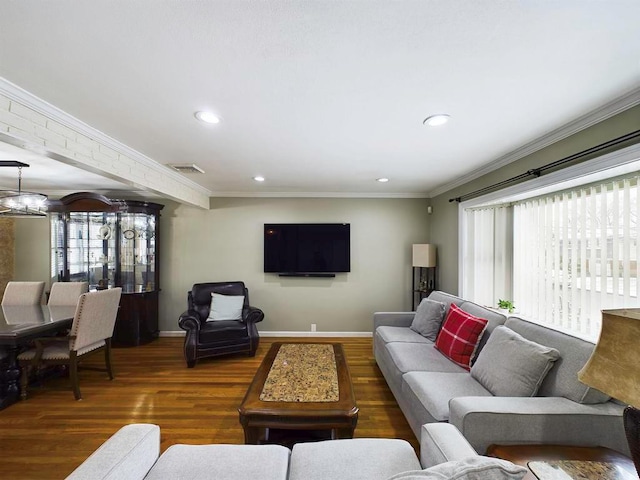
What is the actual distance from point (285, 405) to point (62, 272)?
14.6 feet

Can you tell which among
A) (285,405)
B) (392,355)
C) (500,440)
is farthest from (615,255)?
(285,405)

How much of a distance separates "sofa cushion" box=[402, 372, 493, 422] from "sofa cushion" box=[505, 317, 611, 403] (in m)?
0.38

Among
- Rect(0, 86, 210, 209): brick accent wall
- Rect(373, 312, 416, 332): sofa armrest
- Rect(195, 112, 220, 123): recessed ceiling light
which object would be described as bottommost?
Rect(373, 312, 416, 332): sofa armrest

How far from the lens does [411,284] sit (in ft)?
15.0

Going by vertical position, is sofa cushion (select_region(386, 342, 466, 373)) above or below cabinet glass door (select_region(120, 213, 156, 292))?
below

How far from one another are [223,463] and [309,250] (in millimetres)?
3423

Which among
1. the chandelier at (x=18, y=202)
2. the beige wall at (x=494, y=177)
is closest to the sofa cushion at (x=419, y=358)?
the beige wall at (x=494, y=177)

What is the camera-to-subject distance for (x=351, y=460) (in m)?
1.20

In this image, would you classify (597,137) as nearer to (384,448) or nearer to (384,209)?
(384,448)

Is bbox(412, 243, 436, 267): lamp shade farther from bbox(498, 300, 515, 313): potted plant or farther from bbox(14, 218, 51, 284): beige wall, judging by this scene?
bbox(14, 218, 51, 284): beige wall

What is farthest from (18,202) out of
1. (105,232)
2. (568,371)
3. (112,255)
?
(568,371)

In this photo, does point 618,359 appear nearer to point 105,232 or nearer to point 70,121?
point 70,121

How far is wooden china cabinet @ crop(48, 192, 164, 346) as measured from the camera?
13.4 feet

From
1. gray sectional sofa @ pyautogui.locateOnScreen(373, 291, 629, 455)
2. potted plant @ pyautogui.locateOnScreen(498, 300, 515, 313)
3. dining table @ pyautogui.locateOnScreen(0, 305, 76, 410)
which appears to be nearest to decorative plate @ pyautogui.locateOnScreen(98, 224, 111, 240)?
dining table @ pyautogui.locateOnScreen(0, 305, 76, 410)
